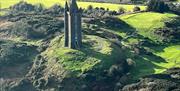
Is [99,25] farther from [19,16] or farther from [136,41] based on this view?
[19,16]

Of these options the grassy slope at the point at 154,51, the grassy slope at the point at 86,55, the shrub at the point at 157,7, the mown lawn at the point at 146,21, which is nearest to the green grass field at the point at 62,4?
the shrub at the point at 157,7

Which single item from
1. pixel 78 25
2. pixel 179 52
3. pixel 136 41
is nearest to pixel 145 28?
pixel 136 41

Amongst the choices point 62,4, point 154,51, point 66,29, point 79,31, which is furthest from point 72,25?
point 62,4

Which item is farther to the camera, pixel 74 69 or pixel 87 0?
pixel 87 0

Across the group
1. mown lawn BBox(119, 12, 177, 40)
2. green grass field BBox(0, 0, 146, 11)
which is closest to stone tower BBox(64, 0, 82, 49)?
mown lawn BBox(119, 12, 177, 40)

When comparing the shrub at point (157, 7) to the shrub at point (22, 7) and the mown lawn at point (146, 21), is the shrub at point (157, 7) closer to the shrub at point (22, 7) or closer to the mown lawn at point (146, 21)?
the mown lawn at point (146, 21)

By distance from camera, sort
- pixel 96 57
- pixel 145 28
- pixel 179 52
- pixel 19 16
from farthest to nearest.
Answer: pixel 19 16 → pixel 145 28 → pixel 179 52 → pixel 96 57
